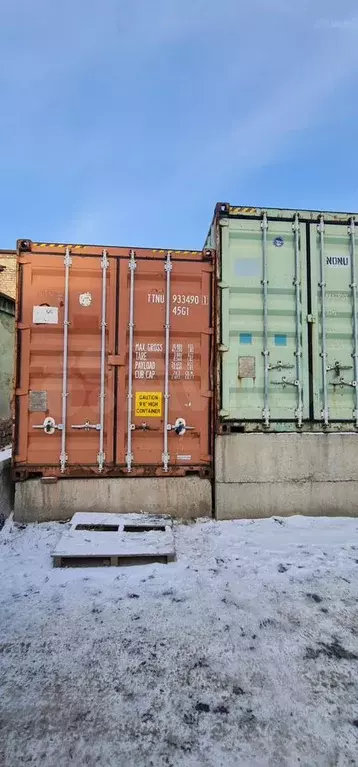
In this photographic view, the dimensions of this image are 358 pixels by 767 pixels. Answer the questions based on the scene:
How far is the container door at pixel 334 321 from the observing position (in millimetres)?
5117

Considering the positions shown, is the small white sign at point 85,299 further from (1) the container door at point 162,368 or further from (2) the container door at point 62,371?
(1) the container door at point 162,368

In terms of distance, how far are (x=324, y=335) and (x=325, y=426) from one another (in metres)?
1.19

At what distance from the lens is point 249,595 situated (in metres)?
3.22

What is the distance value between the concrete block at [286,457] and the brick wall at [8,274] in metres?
13.9

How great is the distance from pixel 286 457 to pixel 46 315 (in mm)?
3555

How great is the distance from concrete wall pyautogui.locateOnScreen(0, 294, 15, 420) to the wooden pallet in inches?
197

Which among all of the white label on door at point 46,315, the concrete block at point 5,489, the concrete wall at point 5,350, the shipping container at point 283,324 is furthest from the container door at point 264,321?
the concrete wall at point 5,350

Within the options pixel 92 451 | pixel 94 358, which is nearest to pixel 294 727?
pixel 92 451

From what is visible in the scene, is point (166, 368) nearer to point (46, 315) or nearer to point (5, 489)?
point (46, 315)

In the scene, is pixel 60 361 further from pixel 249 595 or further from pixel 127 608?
pixel 249 595

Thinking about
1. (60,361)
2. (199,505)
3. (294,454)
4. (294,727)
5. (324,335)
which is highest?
(324,335)

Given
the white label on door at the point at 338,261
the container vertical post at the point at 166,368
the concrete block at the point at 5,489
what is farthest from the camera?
the white label on door at the point at 338,261

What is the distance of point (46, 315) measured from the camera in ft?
16.1

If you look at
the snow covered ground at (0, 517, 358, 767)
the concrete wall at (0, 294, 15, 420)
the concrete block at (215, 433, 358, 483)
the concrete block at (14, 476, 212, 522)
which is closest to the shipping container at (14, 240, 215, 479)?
the concrete block at (14, 476, 212, 522)
